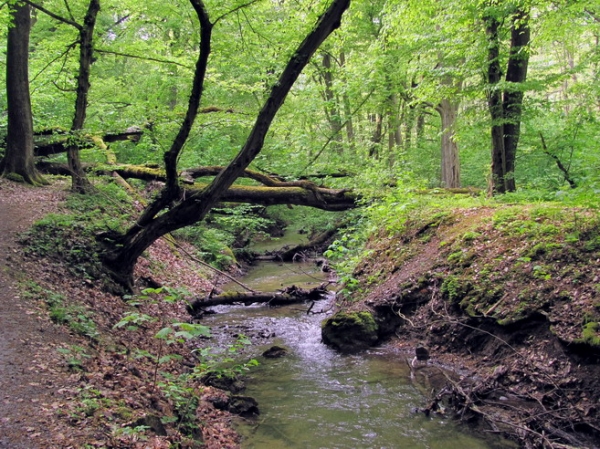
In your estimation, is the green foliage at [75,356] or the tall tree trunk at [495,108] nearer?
the green foliage at [75,356]

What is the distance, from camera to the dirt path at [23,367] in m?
3.44

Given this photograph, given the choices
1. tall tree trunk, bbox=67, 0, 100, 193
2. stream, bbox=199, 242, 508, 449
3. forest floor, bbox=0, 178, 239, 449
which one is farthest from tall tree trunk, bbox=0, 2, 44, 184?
stream, bbox=199, 242, 508, 449

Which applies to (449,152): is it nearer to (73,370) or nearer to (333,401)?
(333,401)

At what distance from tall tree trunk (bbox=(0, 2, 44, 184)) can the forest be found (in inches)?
1.5

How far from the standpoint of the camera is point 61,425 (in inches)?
141

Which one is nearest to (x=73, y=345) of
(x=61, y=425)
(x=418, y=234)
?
(x=61, y=425)

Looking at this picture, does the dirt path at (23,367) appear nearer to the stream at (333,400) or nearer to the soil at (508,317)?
the stream at (333,400)

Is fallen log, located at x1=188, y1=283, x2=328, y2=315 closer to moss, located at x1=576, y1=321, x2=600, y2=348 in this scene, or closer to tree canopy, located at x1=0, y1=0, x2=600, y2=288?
tree canopy, located at x1=0, y1=0, x2=600, y2=288

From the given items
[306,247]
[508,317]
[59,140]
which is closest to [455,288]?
[508,317]

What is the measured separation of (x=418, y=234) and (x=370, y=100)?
10.6m

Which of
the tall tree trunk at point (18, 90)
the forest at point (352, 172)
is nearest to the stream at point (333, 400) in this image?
the forest at point (352, 172)

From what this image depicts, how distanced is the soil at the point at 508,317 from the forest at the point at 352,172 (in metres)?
0.03

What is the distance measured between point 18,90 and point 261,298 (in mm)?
7989

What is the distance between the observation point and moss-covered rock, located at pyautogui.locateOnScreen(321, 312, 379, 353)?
7473 mm
